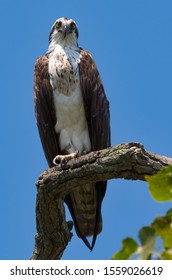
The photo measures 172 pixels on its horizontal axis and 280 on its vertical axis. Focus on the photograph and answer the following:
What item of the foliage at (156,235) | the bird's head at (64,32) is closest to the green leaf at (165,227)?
the foliage at (156,235)

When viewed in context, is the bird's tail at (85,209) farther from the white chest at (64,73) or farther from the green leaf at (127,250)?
the green leaf at (127,250)

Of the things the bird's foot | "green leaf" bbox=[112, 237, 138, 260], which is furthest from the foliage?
the bird's foot

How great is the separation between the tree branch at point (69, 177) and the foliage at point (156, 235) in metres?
3.50

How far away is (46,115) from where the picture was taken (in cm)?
798

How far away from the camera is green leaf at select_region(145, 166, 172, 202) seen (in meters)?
2.36

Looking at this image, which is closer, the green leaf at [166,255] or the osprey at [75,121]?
the green leaf at [166,255]

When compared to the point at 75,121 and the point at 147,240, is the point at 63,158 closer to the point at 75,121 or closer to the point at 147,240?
the point at 75,121

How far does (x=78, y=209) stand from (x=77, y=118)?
128 centimetres

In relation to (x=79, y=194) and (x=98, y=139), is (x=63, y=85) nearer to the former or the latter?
(x=98, y=139)

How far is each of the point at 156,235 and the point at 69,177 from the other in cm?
418

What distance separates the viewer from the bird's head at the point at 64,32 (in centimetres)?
873

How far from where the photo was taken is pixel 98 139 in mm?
7809

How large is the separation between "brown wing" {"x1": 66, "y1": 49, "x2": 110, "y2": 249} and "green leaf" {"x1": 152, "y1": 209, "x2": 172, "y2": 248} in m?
5.34

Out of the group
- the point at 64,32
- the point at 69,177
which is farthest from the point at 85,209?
the point at 64,32
